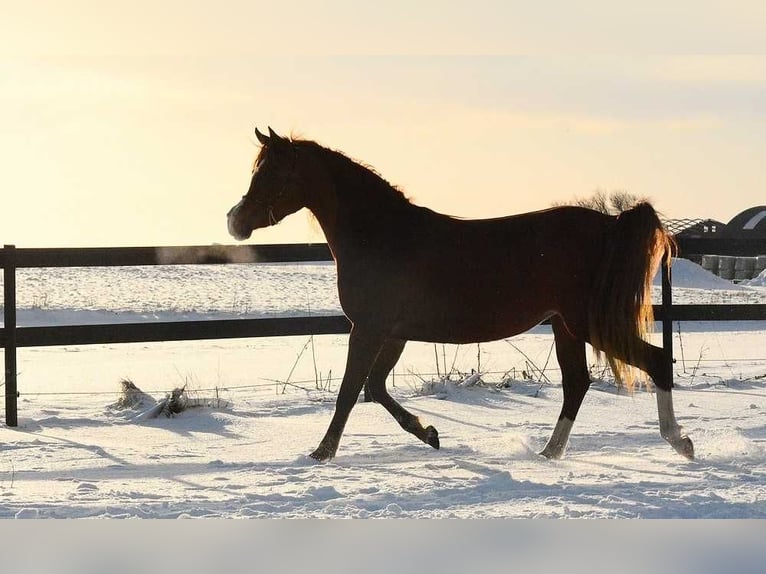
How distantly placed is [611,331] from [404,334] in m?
1.27

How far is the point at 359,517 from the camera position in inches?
188

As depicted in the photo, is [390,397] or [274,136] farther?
[390,397]

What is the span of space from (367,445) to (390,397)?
439mm

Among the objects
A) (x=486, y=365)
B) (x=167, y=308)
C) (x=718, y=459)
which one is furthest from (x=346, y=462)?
(x=167, y=308)

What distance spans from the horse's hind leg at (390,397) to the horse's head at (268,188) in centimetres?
113

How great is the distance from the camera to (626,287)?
256 inches

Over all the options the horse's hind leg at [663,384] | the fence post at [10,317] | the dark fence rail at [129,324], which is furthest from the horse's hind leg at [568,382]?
the fence post at [10,317]

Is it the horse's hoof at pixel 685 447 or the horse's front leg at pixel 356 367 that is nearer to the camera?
the horse's hoof at pixel 685 447

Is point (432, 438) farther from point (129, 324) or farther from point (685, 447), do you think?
point (129, 324)

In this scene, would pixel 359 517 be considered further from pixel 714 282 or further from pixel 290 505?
pixel 714 282

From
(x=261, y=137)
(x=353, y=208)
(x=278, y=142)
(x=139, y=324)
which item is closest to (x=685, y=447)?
(x=353, y=208)

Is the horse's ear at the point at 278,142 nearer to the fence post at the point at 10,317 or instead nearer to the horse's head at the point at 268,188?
the horse's head at the point at 268,188

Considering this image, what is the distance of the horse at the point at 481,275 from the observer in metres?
6.51

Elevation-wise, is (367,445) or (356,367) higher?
(356,367)
